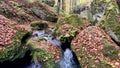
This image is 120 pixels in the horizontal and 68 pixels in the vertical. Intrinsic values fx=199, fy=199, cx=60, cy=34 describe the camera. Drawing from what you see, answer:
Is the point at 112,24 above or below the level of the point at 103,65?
above

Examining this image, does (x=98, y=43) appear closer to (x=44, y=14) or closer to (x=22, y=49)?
(x=22, y=49)

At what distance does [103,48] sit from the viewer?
27.1 ft

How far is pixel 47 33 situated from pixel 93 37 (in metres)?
4.06

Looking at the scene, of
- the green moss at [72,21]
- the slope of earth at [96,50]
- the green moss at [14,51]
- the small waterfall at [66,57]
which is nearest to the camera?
the slope of earth at [96,50]

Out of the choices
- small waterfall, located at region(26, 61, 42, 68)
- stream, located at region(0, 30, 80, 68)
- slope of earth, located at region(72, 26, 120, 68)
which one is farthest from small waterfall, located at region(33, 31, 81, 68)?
small waterfall, located at region(26, 61, 42, 68)

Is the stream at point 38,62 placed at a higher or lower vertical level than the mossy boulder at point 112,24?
lower

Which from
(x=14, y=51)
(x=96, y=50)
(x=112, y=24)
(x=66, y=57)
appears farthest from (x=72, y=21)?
(x=14, y=51)

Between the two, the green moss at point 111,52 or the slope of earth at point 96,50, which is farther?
the green moss at point 111,52

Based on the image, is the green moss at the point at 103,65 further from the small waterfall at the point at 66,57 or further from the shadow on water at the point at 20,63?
the shadow on water at the point at 20,63

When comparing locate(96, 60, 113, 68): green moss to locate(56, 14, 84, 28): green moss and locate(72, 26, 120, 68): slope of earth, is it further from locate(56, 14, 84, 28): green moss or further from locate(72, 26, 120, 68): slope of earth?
locate(56, 14, 84, 28): green moss

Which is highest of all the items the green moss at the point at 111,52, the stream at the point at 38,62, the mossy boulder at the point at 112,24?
the mossy boulder at the point at 112,24

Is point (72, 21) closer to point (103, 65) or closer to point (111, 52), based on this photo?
point (111, 52)

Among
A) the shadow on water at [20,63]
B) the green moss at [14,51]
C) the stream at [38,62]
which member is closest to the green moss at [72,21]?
the stream at [38,62]

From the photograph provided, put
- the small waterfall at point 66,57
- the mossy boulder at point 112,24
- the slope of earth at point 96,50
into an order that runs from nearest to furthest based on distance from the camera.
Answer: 1. the slope of earth at point 96,50
2. the small waterfall at point 66,57
3. the mossy boulder at point 112,24
